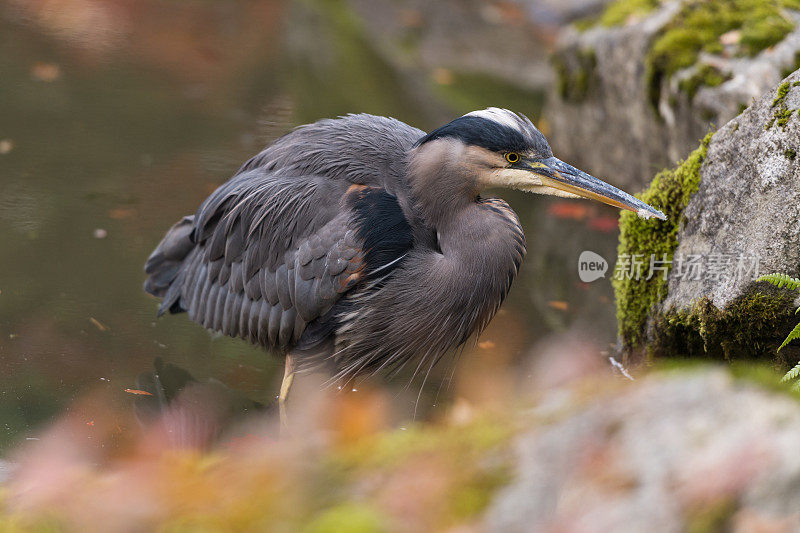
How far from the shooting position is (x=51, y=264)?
5844 millimetres

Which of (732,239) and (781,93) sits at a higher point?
(781,93)

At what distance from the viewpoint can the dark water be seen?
522 cm

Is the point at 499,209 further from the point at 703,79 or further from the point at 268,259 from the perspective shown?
the point at 703,79

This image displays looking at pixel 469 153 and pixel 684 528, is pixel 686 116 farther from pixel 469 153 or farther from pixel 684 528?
pixel 684 528

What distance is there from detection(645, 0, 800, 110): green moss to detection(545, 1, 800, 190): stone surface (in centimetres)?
8

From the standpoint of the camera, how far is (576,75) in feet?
25.4

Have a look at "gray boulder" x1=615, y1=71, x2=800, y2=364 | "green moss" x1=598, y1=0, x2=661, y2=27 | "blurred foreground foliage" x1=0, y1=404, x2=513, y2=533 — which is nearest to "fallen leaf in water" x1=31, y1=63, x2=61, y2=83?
"green moss" x1=598, y1=0, x2=661, y2=27

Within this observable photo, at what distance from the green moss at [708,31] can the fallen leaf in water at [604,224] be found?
99cm

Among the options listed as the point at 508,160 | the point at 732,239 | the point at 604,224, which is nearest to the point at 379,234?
the point at 508,160

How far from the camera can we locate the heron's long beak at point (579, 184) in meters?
4.08

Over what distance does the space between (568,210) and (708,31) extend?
177cm

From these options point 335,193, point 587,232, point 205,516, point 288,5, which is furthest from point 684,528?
point 288,5

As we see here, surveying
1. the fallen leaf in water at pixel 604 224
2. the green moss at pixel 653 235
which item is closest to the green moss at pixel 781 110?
the green moss at pixel 653 235

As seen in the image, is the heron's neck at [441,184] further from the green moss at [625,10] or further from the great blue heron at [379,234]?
the green moss at [625,10]
